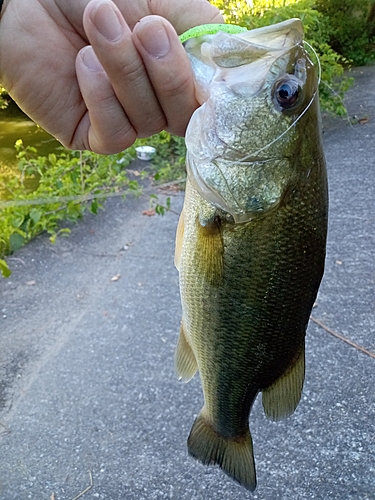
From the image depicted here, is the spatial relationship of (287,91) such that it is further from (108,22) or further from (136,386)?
(136,386)

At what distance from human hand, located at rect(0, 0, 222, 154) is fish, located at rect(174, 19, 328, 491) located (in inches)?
4.3

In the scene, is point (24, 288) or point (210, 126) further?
point (24, 288)

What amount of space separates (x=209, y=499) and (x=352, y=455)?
2.34 feet

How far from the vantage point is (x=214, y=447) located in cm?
156

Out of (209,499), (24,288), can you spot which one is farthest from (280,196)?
(24,288)

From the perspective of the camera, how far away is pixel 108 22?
45.1 inches

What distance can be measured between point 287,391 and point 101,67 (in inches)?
39.9

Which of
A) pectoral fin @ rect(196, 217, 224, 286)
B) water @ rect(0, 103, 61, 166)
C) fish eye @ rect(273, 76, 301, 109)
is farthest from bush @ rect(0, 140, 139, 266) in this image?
water @ rect(0, 103, 61, 166)

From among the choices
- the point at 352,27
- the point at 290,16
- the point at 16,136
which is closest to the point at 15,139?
the point at 16,136

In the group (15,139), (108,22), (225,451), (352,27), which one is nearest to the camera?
(108,22)

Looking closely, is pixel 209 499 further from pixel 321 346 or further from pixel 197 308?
pixel 197 308

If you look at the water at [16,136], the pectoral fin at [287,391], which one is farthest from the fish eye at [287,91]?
the water at [16,136]

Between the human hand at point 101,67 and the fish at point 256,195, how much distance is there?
11 cm

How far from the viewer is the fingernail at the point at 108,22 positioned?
3.67ft
